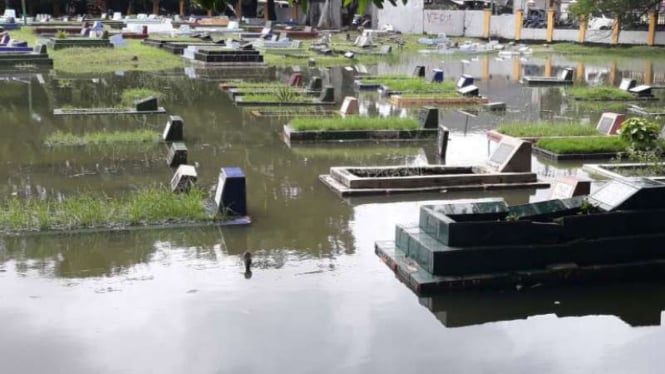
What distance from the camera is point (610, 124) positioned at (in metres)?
19.8

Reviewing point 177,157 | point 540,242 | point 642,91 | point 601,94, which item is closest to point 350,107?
point 177,157

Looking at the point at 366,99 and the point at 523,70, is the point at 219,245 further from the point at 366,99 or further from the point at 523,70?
the point at 523,70

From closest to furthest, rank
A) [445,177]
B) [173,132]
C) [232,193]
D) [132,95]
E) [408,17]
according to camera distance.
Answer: [232,193], [445,177], [173,132], [132,95], [408,17]

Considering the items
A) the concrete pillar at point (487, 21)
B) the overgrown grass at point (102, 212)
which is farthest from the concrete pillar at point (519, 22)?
the overgrown grass at point (102, 212)

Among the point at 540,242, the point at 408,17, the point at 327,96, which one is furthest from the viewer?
the point at 408,17

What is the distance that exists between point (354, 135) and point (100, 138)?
224 inches

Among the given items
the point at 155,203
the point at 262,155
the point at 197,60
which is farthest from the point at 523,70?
the point at 155,203

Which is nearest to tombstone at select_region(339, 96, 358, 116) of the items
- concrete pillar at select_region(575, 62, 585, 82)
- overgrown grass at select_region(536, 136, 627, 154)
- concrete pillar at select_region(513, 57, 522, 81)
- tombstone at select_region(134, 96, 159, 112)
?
tombstone at select_region(134, 96, 159, 112)

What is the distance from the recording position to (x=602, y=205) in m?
9.78

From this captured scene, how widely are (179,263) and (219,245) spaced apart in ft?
2.76

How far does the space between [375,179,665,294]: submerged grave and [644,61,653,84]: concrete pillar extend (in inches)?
1127

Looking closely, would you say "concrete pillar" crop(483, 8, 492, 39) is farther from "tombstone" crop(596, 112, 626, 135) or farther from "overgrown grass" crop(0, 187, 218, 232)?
"overgrown grass" crop(0, 187, 218, 232)

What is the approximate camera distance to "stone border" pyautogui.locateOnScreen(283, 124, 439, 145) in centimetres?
1900

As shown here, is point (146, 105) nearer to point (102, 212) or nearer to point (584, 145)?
point (102, 212)
